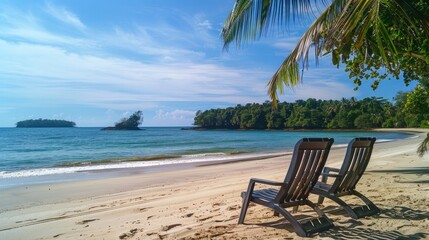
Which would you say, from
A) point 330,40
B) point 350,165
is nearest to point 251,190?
point 350,165

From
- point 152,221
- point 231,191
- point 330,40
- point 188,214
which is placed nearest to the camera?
point 330,40

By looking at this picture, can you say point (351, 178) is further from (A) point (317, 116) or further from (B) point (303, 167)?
(A) point (317, 116)

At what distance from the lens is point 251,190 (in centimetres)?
407

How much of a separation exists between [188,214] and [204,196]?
5.55 feet

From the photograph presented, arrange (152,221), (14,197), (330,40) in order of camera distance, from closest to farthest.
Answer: (330,40) < (152,221) < (14,197)

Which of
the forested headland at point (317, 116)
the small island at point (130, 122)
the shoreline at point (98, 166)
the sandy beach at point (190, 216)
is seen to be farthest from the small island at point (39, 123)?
the sandy beach at point (190, 216)

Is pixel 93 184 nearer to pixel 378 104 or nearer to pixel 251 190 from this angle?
pixel 251 190

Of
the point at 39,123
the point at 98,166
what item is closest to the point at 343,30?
the point at 98,166

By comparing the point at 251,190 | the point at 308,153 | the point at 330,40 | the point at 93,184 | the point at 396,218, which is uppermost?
the point at 330,40

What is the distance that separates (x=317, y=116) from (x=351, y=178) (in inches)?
4083

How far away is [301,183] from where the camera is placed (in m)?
3.83

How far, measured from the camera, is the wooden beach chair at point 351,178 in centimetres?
427

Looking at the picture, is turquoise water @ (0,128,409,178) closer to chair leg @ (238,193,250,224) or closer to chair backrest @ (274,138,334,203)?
chair leg @ (238,193,250,224)

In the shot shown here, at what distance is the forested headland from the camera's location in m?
95.5
